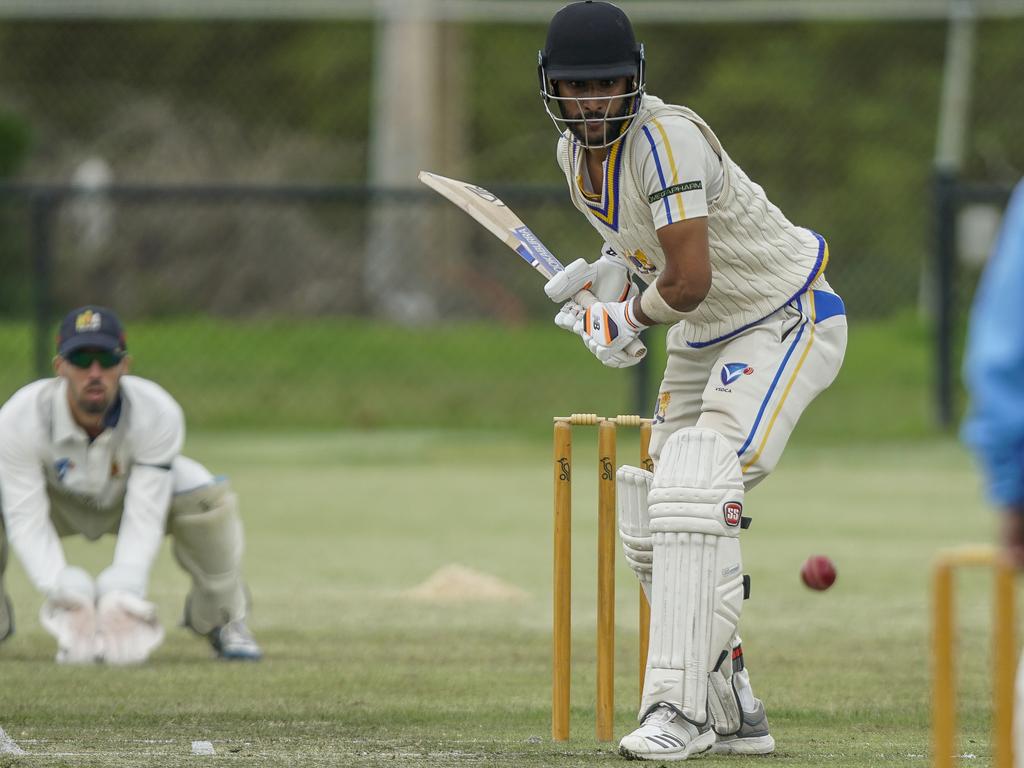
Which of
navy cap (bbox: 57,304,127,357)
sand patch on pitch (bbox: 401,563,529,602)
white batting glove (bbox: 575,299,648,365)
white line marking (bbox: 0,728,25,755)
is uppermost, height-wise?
navy cap (bbox: 57,304,127,357)

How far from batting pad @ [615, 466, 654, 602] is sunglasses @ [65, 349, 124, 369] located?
87.9 inches

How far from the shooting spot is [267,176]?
64.4ft

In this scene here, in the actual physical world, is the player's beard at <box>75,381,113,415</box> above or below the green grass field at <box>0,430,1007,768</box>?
above

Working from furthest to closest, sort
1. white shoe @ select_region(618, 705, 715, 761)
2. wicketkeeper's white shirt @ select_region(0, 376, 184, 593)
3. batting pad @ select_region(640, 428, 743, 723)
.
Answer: wicketkeeper's white shirt @ select_region(0, 376, 184, 593), batting pad @ select_region(640, 428, 743, 723), white shoe @ select_region(618, 705, 715, 761)

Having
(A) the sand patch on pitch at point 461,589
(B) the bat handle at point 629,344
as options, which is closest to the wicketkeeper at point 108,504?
(A) the sand patch on pitch at point 461,589

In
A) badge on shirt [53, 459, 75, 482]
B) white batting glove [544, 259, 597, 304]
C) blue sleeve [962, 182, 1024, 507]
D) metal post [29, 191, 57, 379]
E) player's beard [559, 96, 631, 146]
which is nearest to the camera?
blue sleeve [962, 182, 1024, 507]

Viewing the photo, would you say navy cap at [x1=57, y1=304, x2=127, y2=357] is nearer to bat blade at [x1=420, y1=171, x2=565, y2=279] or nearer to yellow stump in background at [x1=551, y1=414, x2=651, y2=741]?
bat blade at [x1=420, y1=171, x2=565, y2=279]

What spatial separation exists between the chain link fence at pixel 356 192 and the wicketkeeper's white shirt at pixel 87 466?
7.45m

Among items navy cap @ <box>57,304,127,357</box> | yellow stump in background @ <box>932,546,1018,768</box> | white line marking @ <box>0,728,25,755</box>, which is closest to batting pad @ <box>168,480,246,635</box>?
navy cap @ <box>57,304,127,357</box>

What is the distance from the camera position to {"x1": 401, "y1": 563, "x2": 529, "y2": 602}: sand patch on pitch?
7953 mm

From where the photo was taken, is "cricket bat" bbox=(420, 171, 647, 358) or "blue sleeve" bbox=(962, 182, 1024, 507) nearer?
"blue sleeve" bbox=(962, 182, 1024, 507)

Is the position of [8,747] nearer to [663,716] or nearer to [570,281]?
[663,716]

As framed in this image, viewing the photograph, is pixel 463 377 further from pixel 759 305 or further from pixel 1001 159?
pixel 759 305

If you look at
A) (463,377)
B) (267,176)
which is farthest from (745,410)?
(267,176)
